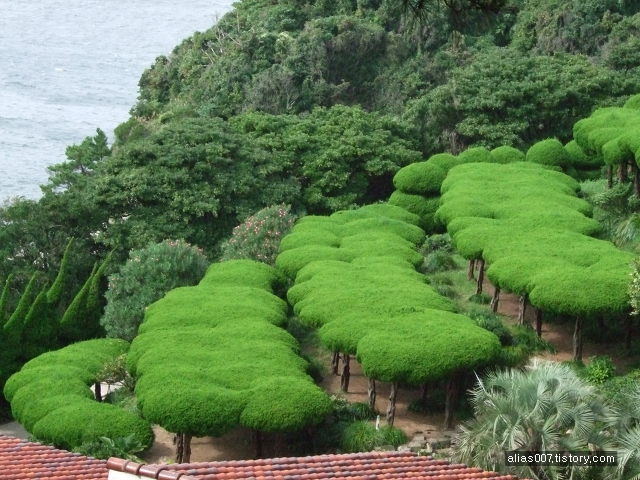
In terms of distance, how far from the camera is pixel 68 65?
106625 mm

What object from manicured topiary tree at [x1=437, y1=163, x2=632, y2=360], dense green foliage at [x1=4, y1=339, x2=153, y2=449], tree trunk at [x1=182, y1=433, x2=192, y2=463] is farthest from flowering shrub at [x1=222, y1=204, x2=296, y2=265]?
tree trunk at [x1=182, y1=433, x2=192, y2=463]

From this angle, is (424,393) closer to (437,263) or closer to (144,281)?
(437,263)

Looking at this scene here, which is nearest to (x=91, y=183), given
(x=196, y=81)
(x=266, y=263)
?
(x=266, y=263)

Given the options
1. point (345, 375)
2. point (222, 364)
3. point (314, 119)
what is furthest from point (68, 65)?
point (222, 364)

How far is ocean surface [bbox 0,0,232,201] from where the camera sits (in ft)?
277

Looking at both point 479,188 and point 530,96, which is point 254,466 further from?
point 530,96

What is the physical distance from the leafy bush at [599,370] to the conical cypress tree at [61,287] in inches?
690

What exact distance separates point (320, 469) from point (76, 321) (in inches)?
886

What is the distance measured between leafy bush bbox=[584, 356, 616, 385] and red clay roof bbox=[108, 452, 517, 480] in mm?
10687

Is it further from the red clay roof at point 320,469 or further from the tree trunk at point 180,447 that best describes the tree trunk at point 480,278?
the red clay roof at point 320,469

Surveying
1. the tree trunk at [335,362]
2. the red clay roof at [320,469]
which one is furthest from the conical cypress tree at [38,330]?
the red clay roof at [320,469]

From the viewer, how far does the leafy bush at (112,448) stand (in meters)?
27.3

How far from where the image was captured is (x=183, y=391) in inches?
1089

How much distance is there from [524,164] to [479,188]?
15.3 feet
